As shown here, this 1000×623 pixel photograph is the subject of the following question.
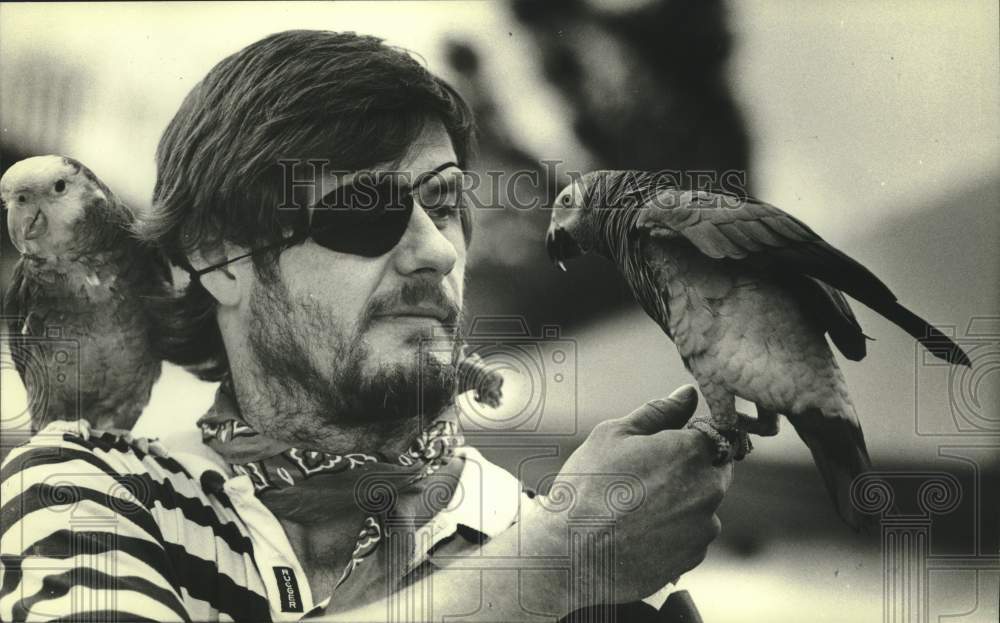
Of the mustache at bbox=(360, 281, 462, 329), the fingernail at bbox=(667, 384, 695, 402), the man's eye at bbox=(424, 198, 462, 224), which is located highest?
the man's eye at bbox=(424, 198, 462, 224)

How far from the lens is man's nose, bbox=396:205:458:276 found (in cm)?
323

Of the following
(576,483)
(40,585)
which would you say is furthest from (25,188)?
(576,483)

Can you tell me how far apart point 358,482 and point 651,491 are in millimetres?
909

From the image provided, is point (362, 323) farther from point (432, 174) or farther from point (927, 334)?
point (927, 334)

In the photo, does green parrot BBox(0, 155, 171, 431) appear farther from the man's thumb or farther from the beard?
the man's thumb

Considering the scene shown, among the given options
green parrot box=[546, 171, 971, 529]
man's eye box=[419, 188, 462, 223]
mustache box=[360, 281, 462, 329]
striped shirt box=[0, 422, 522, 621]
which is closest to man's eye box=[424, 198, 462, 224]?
man's eye box=[419, 188, 462, 223]

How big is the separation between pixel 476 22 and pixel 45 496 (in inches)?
80.0

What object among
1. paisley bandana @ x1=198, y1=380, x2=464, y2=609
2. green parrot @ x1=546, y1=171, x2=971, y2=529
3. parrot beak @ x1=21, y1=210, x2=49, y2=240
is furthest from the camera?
parrot beak @ x1=21, y1=210, x2=49, y2=240

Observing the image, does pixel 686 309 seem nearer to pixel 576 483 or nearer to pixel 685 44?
pixel 576 483

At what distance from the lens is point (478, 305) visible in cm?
333

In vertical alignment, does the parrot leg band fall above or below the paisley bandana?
above

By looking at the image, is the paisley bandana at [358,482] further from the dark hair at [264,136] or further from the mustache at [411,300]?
the mustache at [411,300]

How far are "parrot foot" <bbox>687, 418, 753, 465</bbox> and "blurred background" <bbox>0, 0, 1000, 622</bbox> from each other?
0.05 meters

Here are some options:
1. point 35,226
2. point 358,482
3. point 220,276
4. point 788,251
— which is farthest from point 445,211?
point 35,226
